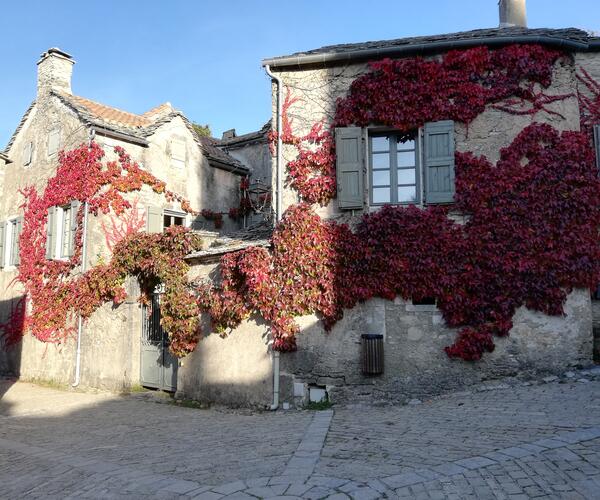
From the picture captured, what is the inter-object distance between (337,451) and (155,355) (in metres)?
6.39

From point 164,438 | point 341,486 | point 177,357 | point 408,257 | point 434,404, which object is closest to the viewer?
point 341,486

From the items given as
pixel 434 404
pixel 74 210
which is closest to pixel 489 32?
pixel 434 404

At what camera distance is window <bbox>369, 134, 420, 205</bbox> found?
27.3 feet

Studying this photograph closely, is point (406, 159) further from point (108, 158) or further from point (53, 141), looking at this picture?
point (53, 141)

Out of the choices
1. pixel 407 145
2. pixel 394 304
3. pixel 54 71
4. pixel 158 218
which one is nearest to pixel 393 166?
pixel 407 145

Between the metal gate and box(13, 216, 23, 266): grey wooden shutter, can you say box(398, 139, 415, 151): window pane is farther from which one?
box(13, 216, 23, 266): grey wooden shutter

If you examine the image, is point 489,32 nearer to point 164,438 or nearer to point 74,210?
point 164,438

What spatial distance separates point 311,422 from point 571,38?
294 inches

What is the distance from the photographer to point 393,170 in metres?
8.45

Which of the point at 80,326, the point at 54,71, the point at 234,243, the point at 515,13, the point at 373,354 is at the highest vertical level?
the point at 515,13

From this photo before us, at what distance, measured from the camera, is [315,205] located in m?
8.49

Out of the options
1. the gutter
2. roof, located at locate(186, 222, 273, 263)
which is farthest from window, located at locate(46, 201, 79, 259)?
the gutter

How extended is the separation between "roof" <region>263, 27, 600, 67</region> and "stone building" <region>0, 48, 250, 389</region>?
17.7ft

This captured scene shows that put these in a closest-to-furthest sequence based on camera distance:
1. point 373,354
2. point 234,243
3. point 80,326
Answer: point 373,354 → point 234,243 → point 80,326
